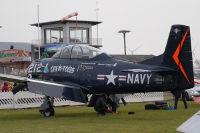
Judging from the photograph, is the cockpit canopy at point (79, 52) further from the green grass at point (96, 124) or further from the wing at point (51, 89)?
the green grass at point (96, 124)

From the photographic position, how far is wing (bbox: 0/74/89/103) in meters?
16.9

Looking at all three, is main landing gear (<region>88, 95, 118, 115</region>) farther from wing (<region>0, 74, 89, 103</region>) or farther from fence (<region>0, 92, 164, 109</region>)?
fence (<region>0, 92, 164, 109</region>)

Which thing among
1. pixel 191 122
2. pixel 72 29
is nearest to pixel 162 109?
pixel 191 122

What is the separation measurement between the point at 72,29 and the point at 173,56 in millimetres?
48988

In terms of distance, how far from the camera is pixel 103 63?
17.3 meters

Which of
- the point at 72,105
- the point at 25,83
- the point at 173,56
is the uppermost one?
the point at 173,56

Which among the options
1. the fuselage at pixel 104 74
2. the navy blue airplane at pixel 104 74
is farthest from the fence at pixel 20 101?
the navy blue airplane at pixel 104 74

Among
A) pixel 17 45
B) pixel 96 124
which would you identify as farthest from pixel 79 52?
pixel 17 45

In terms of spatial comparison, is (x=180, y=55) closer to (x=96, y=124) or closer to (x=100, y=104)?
(x=100, y=104)

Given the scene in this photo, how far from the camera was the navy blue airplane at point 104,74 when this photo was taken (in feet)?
52.1

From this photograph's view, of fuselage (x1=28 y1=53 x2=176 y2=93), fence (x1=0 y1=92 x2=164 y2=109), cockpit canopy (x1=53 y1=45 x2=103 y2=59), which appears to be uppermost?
cockpit canopy (x1=53 y1=45 x2=103 y2=59)

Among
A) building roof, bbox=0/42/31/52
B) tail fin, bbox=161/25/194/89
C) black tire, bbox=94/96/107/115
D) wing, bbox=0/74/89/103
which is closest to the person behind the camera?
tail fin, bbox=161/25/194/89

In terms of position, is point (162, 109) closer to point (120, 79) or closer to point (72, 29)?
point (120, 79)

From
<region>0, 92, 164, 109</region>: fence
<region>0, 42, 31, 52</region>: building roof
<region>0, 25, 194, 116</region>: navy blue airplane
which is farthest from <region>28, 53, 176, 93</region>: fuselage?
<region>0, 42, 31, 52</region>: building roof
